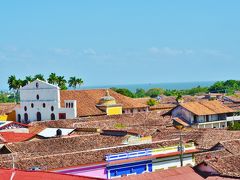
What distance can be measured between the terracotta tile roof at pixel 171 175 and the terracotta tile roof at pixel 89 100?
36170 millimetres

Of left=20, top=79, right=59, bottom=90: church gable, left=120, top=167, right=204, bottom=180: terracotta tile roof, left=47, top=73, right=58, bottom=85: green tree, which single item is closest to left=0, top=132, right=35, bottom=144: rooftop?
left=120, top=167, right=204, bottom=180: terracotta tile roof

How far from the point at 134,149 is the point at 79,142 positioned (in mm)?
4446

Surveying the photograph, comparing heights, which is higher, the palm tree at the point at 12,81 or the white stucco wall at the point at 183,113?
the palm tree at the point at 12,81

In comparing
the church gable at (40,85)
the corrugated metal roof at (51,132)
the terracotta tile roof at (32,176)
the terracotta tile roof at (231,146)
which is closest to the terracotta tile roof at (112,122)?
the corrugated metal roof at (51,132)

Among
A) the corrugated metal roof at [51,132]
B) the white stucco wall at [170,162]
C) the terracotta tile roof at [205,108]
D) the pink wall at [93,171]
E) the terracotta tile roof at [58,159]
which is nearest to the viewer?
the terracotta tile roof at [58,159]

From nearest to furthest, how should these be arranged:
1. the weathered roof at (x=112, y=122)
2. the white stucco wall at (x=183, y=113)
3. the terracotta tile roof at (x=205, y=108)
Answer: the weathered roof at (x=112, y=122) < the white stucco wall at (x=183, y=113) < the terracotta tile roof at (x=205, y=108)

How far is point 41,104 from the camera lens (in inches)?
2339

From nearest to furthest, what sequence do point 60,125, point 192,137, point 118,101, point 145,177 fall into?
point 145,177 < point 192,137 < point 60,125 < point 118,101

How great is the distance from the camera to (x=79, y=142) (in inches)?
1242

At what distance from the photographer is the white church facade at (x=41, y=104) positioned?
5788 cm

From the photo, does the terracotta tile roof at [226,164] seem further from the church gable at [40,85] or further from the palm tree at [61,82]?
the palm tree at [61,82]

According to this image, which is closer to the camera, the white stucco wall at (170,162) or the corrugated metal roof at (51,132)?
the white stucco wall at (170,162)

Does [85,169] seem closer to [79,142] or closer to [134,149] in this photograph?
[134,149]

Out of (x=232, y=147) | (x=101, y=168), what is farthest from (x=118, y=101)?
(x=101, y=168)
